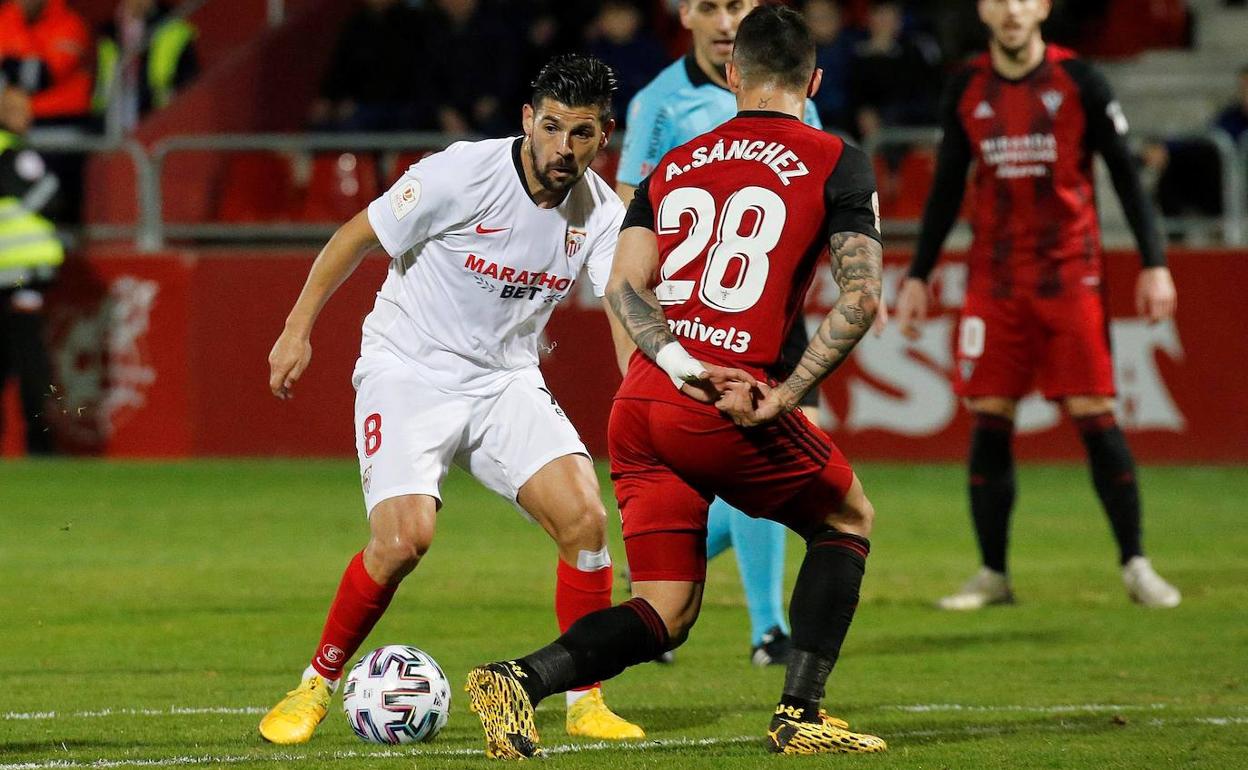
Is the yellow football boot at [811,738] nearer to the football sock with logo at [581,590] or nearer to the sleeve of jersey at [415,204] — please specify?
the football sock with logo at [581,590]

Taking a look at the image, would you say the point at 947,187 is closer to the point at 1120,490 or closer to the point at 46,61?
the point at 1120,490

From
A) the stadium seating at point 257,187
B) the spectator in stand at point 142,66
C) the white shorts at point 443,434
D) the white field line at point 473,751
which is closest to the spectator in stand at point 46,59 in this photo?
the spectator in stand at point 142,66

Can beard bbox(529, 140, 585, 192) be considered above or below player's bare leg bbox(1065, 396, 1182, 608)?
above

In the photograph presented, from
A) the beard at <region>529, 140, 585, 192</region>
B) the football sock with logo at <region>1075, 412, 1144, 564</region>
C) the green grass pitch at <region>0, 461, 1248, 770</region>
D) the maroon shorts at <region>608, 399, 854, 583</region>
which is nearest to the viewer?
the maroon shorts at <region>608, 399, 854, 583</region>

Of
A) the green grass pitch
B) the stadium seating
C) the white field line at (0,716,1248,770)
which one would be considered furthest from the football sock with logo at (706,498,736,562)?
the stadium seating

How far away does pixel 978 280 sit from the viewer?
8570 millimetres

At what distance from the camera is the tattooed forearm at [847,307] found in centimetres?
500

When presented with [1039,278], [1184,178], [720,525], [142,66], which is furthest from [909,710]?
[142,66]

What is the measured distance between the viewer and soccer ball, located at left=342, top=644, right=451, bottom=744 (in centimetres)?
546

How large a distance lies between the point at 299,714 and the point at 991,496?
3.80 m

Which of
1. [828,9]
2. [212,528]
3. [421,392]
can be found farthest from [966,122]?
[828,9]

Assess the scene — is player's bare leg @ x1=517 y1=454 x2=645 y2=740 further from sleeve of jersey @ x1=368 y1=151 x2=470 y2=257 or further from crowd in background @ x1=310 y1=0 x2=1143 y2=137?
crowd in background @ x1=310 y1=0 x2=1143 y2=137

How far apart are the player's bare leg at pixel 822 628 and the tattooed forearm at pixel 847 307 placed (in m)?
0.37

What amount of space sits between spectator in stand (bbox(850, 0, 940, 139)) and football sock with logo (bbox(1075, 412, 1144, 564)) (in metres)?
6.18
